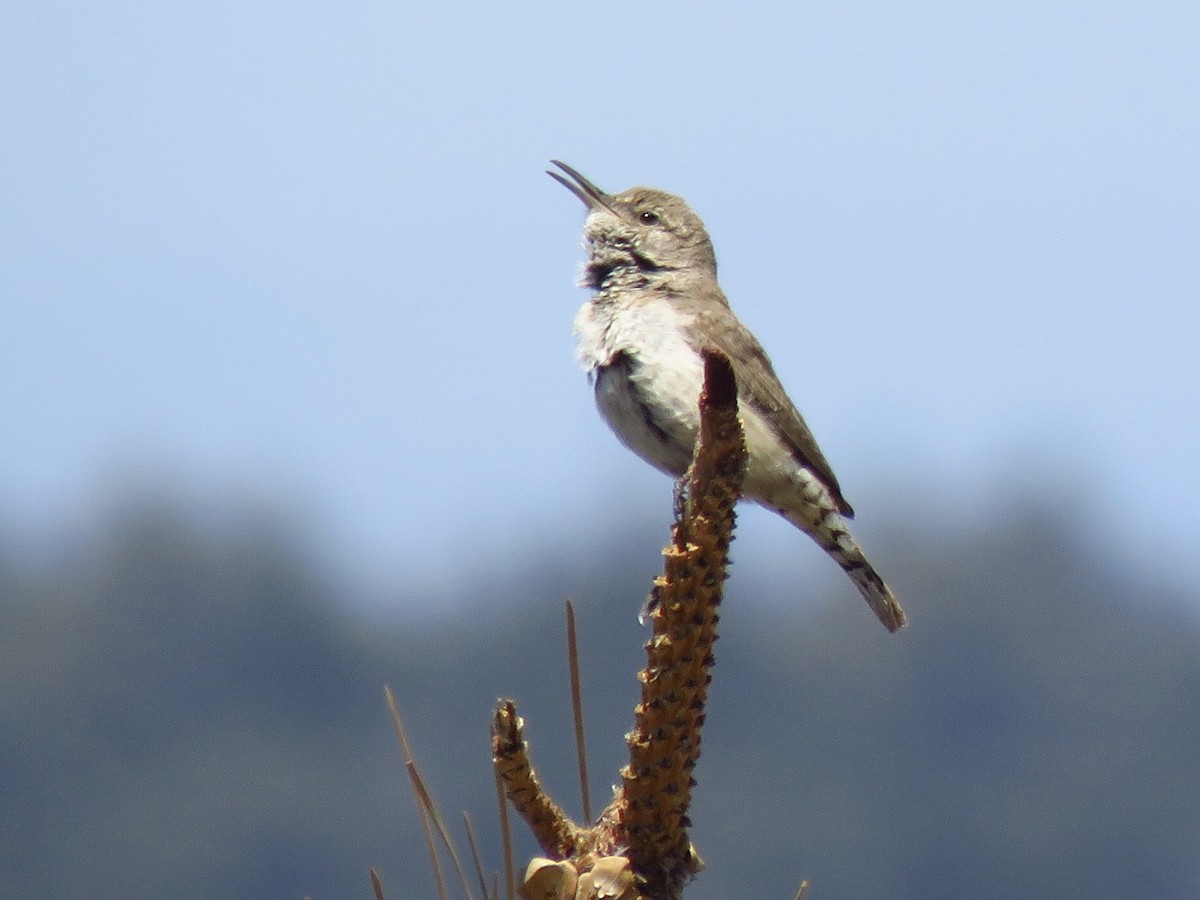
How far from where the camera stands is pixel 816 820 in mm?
73250

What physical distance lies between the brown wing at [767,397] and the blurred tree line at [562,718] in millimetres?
53301

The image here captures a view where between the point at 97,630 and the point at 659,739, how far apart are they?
3539 inches

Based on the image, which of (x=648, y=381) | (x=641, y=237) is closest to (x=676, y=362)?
(x=648, y=381)

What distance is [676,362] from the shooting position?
680cm

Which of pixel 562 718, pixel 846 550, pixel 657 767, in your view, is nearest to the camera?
pixel 657 767

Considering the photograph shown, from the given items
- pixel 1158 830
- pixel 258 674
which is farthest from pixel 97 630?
pixel 1158 830

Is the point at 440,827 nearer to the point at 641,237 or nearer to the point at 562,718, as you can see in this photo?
the point at 641,237

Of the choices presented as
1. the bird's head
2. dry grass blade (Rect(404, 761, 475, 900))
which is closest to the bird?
the bird's head

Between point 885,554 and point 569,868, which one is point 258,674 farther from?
point 569,868

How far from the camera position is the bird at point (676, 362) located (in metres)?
6.80

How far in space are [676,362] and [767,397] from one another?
762 mm

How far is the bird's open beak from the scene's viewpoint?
28.2ft

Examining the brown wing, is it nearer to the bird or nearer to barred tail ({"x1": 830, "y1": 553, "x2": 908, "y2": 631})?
the bird

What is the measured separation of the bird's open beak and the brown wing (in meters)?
1.10
